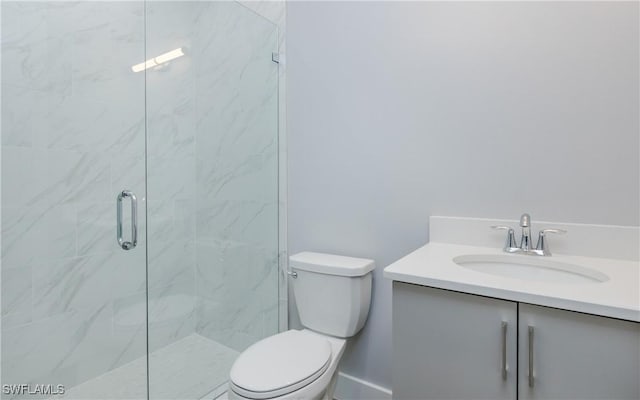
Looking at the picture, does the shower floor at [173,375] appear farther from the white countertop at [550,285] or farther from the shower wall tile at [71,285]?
the white countertop at [550,285]

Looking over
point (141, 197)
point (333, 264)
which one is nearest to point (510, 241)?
point (333, 264)

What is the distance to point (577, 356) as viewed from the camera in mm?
793

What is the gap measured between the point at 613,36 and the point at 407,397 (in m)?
1.35

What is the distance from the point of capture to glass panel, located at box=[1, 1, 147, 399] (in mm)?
1607

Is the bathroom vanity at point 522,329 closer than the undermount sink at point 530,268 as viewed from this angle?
Yes

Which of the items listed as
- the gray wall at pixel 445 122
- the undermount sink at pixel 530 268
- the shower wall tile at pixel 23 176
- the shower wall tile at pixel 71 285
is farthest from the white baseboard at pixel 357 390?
the shower wall tile at pixel 23 176

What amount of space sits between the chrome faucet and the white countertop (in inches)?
1.9

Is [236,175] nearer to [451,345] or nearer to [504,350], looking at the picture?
[451,345]

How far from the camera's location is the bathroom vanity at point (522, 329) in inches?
30.0

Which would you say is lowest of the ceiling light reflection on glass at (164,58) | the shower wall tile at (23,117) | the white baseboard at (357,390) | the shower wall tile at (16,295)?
the white baseboard at (357,390)

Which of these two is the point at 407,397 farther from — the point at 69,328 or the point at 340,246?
the point at 69,328

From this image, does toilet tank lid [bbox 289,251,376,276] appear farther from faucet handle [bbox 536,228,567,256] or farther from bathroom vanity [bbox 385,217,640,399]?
faucet handle [bbox 536,228,567,256]

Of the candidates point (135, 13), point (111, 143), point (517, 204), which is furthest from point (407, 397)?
point (135, 13)

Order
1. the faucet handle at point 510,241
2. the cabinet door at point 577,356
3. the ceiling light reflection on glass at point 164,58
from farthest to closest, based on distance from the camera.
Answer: the ceiling light reflection on glass at point 164,58 < the faucet handle at point 510,241 < the cabinet door at point 577,356
